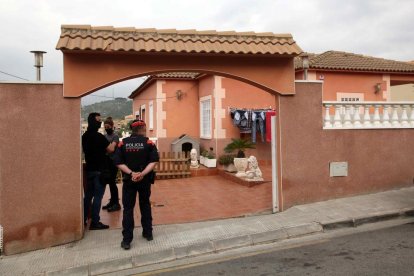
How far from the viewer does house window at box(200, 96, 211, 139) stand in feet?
49.0

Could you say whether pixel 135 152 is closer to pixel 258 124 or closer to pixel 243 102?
pixel 258 124

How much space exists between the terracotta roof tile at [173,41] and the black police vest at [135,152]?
5.16ft

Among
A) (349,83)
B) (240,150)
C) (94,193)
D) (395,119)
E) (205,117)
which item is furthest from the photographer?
(205,117)

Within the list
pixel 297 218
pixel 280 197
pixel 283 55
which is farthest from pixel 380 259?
pixel 283 55

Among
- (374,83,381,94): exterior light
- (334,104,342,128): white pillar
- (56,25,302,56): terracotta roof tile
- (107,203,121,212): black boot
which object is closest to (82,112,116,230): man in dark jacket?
(56,25,302,56): terracotta roof tile

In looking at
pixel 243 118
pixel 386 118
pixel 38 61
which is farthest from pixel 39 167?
pixel 243 118

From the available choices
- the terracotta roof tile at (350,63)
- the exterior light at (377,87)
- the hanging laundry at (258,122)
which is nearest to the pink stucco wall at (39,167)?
the hanging laundry at (258,122)

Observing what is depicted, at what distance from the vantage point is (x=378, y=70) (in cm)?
1513

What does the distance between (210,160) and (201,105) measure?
3265mm

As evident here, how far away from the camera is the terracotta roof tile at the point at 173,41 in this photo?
632 centimetres

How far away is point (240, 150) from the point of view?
12.7m

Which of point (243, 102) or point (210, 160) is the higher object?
point (243, 102)

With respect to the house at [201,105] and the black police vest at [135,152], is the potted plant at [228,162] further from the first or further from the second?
the black police vest at [135,152]

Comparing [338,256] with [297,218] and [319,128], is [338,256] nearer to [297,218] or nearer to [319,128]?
[297,218]
